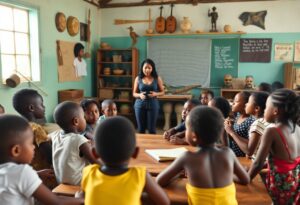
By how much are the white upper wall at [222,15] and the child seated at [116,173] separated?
514 centimetres

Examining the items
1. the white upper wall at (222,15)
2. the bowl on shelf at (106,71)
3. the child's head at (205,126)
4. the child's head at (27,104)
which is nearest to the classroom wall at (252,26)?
the white upper wall at (222,15)

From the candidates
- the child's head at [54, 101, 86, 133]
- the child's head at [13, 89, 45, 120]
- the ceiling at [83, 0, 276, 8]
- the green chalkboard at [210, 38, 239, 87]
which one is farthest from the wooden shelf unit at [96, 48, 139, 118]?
the child's head at [54, 101, 86, 133]

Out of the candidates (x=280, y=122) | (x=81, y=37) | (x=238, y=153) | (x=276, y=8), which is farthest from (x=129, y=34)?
(x=280, y=122)

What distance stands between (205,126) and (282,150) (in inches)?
23.1

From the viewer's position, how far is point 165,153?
179cm

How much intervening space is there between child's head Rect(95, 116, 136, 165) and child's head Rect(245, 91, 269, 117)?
4.21ft

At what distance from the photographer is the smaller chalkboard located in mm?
5434

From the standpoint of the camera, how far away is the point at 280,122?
1.47 metres

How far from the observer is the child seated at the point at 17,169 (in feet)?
3.18

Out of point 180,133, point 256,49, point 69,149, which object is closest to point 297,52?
point 256,49

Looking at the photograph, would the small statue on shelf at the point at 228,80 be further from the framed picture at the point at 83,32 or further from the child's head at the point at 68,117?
the child's head at the point at 68,117

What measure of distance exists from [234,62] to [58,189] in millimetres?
4961

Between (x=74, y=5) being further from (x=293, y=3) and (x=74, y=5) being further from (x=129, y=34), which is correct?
(x=293, y=3)

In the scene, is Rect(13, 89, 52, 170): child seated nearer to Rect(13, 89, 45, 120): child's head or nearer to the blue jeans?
Rect(13, 89, 45, 120): child's head
